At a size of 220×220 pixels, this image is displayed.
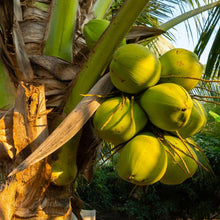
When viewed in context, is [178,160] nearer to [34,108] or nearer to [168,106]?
[168,106]

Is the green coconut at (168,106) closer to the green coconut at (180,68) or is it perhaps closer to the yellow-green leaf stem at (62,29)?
the green coconut at (180,68)

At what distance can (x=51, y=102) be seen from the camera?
1341 mm

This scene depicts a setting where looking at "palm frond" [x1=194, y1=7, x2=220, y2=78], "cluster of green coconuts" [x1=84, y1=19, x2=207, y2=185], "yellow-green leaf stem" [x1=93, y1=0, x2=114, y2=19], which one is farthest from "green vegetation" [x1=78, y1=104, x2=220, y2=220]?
"cluster of green coconuts" [x1=84, y1=19, x2=207, y2=185]

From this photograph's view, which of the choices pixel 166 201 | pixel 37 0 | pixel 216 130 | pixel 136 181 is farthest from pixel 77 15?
pixel 166 201

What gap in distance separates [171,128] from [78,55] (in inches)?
28.1

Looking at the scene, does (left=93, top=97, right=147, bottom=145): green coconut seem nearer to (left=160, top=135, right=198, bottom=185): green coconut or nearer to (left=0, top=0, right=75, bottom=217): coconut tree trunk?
(left=160, top=135, right=198, bottom=185): green coconut

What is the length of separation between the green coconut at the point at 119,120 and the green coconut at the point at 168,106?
0.04 metres

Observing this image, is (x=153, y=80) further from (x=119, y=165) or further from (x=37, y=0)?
(x=37, y=0)

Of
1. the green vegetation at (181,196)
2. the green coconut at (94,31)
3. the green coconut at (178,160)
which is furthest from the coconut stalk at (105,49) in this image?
the green vegetation at (181,196)

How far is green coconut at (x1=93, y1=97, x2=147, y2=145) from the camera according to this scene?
3.20 ft

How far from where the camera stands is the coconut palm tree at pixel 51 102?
1135 millimetres

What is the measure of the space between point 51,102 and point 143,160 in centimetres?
56

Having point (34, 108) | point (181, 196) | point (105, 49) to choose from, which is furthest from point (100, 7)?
point (181, 196)

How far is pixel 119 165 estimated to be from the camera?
3.34 ft
